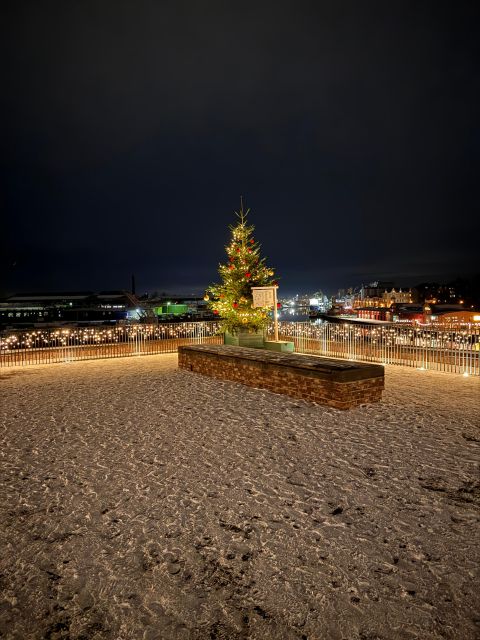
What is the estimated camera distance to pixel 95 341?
18094 mm

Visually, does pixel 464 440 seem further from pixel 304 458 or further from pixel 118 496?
pixel 118 496

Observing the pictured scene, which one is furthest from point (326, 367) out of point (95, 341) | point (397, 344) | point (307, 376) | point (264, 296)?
point (95, 341)

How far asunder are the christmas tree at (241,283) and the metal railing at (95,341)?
10.1ft

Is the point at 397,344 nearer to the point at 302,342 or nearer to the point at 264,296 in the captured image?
the point at 302,342

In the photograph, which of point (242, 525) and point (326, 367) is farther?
point (326, 367)

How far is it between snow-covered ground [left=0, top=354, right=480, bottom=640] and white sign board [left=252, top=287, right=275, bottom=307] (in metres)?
7.74

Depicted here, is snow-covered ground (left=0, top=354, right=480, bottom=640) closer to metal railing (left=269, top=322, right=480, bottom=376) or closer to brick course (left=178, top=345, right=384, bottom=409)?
brick course (left=178, top=345, right=384, bottom=409)

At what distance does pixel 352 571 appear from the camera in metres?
3.29

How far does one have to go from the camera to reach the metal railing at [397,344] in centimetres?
1251

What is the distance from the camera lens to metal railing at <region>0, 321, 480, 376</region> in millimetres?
12906

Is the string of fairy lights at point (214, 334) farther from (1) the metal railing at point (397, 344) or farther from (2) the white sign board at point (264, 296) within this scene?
(2) the white sign board at point (264, 296)

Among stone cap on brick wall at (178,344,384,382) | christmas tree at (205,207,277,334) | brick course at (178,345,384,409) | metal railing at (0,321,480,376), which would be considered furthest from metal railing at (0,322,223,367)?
stone cap on brick wall at (178,344,384,382)

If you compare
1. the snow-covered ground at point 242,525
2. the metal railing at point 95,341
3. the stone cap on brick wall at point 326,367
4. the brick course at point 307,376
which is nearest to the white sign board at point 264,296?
the brick course at point 307,376

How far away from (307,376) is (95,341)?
12.0m
